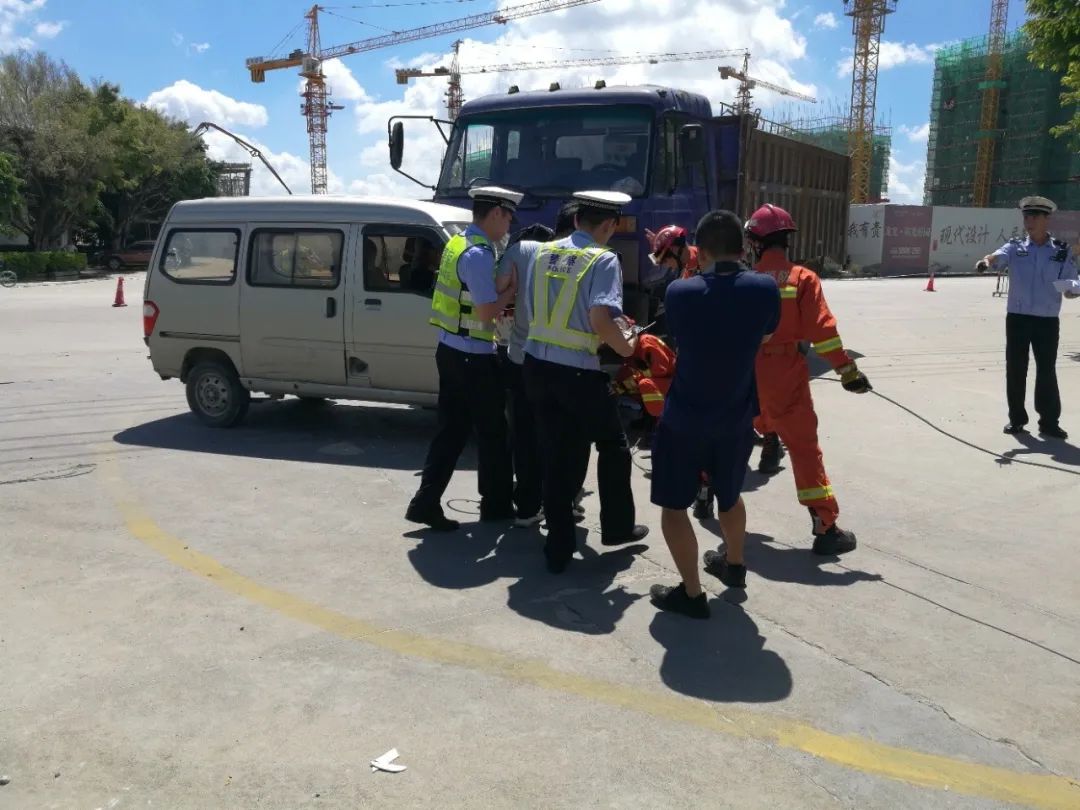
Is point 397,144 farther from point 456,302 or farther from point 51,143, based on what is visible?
point 51,143

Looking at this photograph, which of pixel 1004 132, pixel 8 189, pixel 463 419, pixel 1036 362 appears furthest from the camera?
pixel 1004 132

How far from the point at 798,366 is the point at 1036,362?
3.62m

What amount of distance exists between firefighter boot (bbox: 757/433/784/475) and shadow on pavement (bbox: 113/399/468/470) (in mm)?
2142

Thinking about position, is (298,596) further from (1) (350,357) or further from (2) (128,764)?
(1) (350,357)

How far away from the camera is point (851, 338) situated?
50.2 feet

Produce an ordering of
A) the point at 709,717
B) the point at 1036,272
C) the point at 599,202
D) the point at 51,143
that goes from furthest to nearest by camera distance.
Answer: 1. the point at 51,143
2. the point at 1036,272
3. the point at 599,202
4. the point at 709,717

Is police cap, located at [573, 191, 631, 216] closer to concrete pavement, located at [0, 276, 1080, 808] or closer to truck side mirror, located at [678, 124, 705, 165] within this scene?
concrete pavement, located at [0, 276, 1080, 808]

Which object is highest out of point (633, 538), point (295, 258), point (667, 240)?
point (667, 240)

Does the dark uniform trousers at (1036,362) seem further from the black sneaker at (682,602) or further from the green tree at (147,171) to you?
the green tree at (147,171)

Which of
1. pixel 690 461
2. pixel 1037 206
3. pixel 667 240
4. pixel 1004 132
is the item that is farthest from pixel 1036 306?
pixel 1004 132

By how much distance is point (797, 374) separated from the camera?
17.3 feet

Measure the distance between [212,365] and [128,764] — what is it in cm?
550

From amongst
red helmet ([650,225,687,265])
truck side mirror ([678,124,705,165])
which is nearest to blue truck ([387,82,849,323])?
truck side mirror ([678,124,705,165])

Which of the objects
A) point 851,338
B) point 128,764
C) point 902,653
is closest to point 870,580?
point 902,653
